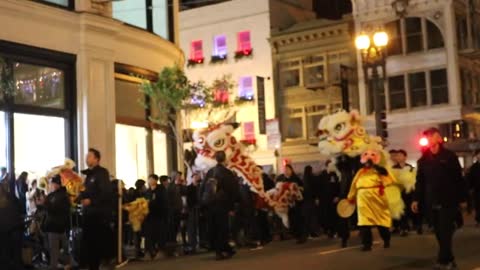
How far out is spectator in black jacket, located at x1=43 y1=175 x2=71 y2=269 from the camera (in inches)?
509

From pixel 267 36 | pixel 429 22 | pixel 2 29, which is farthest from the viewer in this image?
pixel 267 36

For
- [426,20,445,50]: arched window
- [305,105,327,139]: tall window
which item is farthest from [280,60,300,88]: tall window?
[426,20,445,50]: arched window

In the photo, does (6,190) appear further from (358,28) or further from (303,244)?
(358,28)

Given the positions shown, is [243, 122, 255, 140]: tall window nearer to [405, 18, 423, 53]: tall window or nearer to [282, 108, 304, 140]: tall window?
[282, 108, 304, 140]: tall window

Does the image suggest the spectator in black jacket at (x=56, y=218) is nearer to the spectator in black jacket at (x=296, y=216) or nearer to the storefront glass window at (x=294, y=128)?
the spectator in black jacket at (x=296, y=216)

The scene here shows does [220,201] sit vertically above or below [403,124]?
below

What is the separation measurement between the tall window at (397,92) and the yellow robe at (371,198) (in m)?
27.2

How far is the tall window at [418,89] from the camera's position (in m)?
39.7

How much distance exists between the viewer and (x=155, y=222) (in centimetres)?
1563

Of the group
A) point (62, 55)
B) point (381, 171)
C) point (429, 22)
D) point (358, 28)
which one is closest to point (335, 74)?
point (358, 28)

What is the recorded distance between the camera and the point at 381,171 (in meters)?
13.8

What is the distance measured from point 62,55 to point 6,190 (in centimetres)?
849

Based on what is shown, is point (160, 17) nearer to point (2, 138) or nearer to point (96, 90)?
point (96, 90)

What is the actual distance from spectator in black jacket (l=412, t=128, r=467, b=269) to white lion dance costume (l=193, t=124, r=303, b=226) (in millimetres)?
6119
